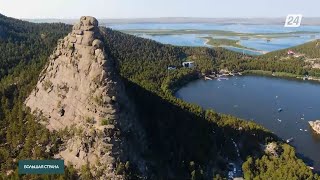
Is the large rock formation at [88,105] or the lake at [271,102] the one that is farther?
the lake at [271,102]

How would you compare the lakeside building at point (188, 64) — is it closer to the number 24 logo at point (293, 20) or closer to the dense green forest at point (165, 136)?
the dense green forest at point (165, 136)

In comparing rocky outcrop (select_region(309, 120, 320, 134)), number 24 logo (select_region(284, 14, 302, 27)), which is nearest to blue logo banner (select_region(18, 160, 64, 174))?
number 24 logo (select_region(284, 14, 302, 27))

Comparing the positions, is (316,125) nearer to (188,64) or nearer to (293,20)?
(293,20)

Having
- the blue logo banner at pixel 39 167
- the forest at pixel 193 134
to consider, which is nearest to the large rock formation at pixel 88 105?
the blue logo banner at pixel 39 167

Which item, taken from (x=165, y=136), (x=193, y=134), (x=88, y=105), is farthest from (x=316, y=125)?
(x=88, y=105)

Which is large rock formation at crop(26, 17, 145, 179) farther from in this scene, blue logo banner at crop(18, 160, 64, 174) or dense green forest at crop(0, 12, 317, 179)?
dense green forest at crop(0, 12, 317, 179)

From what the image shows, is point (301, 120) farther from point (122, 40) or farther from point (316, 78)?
point (122, 40)

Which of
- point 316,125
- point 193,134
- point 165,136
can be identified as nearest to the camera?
point 165,136
